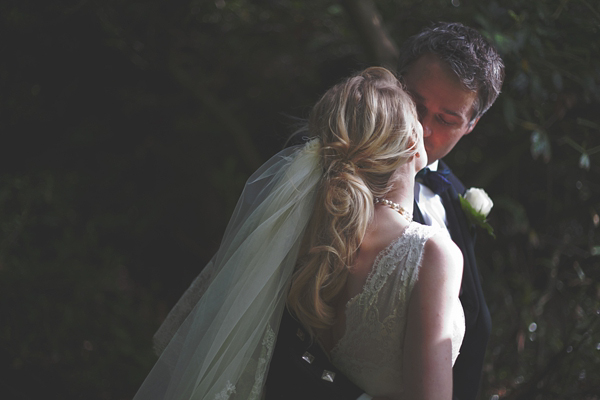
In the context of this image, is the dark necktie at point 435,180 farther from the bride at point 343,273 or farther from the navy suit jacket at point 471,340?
the bride at point 343,273

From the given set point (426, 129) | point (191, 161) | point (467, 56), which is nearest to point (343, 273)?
point (426, 129)

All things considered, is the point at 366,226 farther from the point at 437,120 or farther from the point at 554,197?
the point at 554,197

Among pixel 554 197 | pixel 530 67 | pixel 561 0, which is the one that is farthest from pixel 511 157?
pixel 561 0

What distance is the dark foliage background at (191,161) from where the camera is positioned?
2.05m

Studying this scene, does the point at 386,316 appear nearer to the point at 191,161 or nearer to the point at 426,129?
the point at 426,129

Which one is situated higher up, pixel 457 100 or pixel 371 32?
pixel 371 32

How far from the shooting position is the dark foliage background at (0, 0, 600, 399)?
2053mm

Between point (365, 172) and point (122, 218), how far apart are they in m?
2.66

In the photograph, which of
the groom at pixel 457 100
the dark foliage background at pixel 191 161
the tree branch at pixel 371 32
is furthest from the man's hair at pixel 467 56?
the tree branch at pixel 371 32

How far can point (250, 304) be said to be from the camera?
129cm

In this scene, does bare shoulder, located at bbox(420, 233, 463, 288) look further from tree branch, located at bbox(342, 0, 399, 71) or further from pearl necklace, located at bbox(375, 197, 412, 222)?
tree branch, located at bbox(342, 0, 399, 71)

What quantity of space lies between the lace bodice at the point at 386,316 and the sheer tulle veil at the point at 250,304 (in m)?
0.24

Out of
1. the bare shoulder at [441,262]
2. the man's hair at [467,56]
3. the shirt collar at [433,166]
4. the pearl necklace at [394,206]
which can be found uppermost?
the man's hair at [467,56]

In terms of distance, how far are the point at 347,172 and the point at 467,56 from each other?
0.69 m
